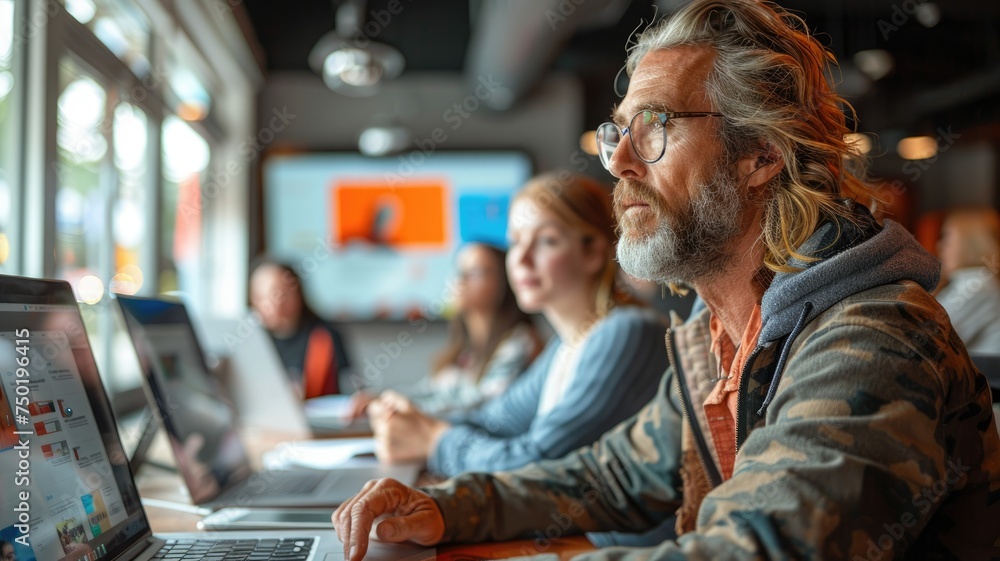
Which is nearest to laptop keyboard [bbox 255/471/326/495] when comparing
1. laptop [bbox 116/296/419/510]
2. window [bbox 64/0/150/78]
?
laptop [bbox 116/296/419/510]

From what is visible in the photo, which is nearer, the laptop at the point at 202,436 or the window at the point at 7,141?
the laptop at the point at 202,436

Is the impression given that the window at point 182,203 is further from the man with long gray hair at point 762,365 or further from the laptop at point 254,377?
the man with long gray hair at point 762,365

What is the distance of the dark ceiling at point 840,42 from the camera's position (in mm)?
4516

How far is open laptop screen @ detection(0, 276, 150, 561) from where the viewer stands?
82cm

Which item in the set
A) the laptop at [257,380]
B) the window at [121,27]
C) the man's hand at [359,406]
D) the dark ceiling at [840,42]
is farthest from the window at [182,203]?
the man's hand at [359,406]

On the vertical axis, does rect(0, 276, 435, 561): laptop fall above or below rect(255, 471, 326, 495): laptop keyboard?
above

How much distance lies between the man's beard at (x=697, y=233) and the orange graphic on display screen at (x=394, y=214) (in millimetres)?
4354

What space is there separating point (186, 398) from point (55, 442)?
0.63m

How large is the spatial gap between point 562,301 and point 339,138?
12.5ft

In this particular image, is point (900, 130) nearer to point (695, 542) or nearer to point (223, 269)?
point (223, 269)

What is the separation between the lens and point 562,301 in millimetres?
2014

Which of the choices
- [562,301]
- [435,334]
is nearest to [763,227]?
[562,301]

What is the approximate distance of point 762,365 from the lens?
902 millimetres

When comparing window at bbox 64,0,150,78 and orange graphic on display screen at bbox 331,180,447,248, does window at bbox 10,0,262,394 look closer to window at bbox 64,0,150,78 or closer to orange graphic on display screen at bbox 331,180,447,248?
window at bbox 64,0,150,78
